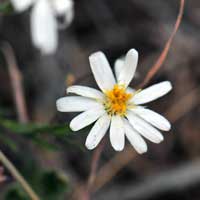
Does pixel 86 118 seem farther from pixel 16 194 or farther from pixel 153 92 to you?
pixel 16 194

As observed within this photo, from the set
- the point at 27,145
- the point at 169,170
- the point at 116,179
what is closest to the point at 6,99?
the point at 27,145

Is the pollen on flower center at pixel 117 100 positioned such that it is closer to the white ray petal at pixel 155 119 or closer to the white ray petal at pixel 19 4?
the white ray petal at pixel 155 119

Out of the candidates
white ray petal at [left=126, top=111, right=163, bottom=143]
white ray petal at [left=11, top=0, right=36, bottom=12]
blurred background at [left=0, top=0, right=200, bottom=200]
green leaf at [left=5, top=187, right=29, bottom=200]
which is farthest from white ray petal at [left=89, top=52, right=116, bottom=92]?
blurred background at [left=0, top=0, right=200, bottom=200]

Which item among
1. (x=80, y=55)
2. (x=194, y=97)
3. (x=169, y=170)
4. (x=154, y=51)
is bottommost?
(x=169, y=170)

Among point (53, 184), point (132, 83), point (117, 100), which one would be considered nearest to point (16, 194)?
point (53, 184)

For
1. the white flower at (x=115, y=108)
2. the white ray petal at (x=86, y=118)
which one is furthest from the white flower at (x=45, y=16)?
the white ray petal at (x=86, y=118)

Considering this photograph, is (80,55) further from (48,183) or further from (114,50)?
(48,183)
